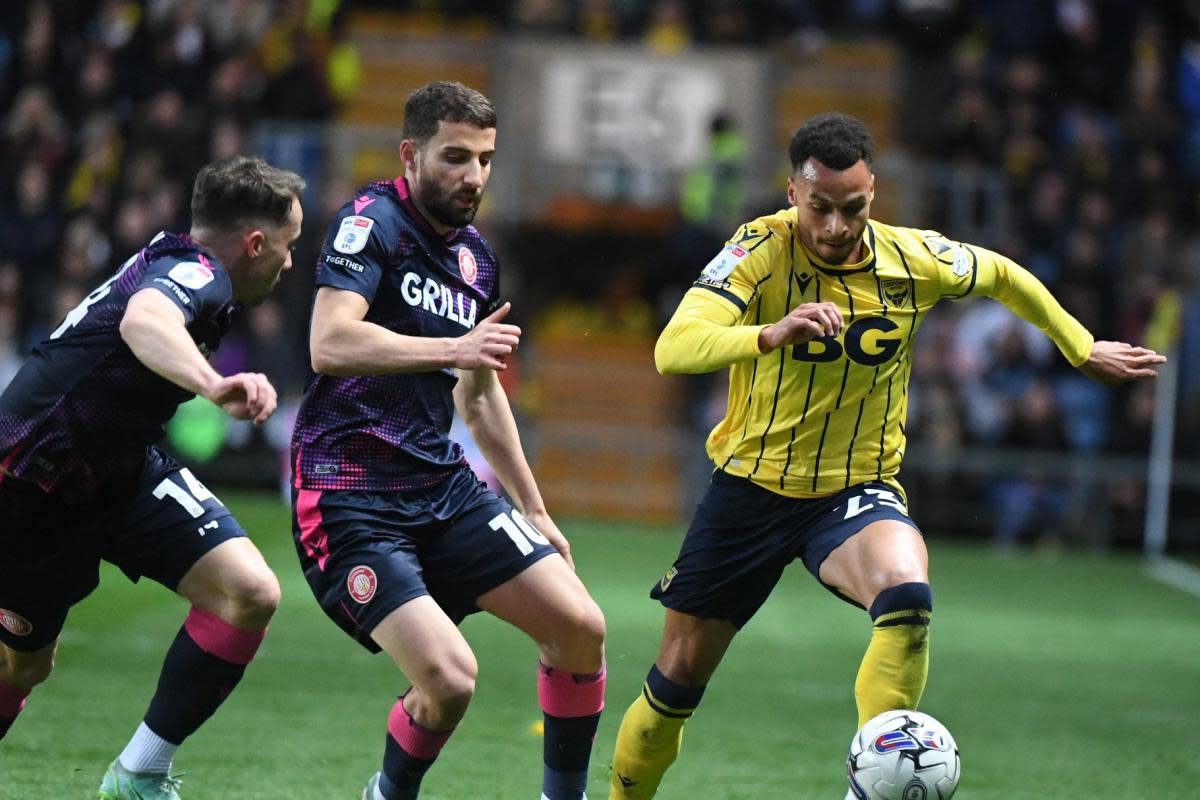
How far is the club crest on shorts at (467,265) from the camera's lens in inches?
241

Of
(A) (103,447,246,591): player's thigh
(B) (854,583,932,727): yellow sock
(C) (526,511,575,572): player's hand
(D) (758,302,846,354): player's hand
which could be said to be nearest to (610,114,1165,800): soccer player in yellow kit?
(B) (854,583,932,727): yellow sock

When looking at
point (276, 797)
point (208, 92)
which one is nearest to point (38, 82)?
point (208, 92)

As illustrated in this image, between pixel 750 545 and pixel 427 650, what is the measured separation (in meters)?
1.34

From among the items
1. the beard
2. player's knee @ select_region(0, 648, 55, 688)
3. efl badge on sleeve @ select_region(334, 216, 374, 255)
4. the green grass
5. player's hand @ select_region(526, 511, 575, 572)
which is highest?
the beard

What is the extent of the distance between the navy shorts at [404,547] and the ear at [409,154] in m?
1.03

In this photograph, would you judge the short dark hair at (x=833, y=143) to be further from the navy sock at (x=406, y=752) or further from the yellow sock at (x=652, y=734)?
the navy sock at (x=406, y=752)

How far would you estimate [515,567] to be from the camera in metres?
5.89

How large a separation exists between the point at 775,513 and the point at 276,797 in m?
2.11

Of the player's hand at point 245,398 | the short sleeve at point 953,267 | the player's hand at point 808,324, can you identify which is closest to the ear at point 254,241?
the player's hand at point 245,398

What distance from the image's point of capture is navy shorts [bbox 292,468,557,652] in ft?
18.8

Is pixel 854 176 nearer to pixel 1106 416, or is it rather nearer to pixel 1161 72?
pixel 1106 416

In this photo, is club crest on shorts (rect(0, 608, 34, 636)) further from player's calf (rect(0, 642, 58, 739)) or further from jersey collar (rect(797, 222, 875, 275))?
jersey collar (rect(797, 222, 875, 275))

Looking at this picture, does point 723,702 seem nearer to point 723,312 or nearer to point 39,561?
point 723,312

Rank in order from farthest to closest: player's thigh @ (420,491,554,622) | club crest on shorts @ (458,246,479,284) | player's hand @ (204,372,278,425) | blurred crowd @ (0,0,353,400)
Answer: blurred crowd @ (0,0,353,400) → club crest on shorts @ (458,246,479,284) → player's thigh @ (420,491,554,622) → player's hand @ (204,372,278,425)
